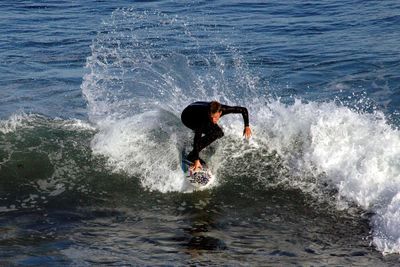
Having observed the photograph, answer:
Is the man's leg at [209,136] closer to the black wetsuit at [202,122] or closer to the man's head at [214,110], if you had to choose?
the black wetsuit at [202,122]

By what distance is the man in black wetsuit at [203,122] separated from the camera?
11000 millimetres

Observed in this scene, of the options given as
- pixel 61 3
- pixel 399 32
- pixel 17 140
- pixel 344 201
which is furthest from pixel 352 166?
pixel 61 3

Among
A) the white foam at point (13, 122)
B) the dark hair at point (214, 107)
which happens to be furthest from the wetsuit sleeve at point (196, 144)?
the white foam at point (13, 122)

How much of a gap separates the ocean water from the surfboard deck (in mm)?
150

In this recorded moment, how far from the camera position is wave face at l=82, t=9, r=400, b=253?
1130 centimetres

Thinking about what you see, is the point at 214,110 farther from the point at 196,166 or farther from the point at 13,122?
the point at 13,122

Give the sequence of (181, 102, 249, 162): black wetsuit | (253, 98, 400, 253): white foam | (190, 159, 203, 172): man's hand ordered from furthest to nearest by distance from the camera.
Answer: (181, 102, 249, 162): black wetsuit → (190, 159, 203, 172): man's hand → (253, 98, 400, 253): white foam

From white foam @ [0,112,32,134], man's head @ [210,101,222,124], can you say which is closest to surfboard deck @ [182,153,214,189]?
man's head @ [210,101,222,124]

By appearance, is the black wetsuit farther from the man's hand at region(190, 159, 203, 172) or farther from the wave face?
the wave face

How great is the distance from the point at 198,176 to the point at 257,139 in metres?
2.21

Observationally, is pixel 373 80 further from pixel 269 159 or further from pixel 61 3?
pixel 61 3

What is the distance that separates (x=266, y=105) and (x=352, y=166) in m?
3.09

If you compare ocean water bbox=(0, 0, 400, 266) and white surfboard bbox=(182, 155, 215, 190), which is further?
white surfboard bbox=(182, 155, 215, 190)

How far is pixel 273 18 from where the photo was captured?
77.3ft
